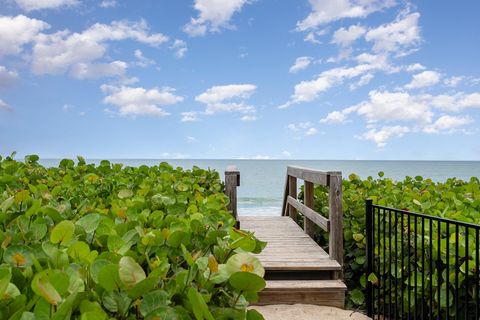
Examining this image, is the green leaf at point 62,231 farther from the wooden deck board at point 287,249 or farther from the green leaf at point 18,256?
the wooden deck board at point 287,249

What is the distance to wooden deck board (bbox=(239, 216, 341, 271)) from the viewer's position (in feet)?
14.7

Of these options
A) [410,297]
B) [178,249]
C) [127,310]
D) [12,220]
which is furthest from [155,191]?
[410,297]

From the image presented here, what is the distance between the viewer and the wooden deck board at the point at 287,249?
4.48 metres

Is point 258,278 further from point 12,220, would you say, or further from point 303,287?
point 303,287

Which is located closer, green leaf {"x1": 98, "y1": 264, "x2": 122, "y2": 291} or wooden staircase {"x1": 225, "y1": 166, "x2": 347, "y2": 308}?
green leaf {"x1": 98, "y1": 264, "x2": 122, "y2": 291}

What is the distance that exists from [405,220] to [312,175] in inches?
59.5

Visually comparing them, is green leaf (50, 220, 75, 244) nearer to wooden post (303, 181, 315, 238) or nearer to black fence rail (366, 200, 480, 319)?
black fence rail (366, 200, 480, 319)

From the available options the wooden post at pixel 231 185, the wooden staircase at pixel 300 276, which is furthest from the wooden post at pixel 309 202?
the wooden post at pixel 231 185

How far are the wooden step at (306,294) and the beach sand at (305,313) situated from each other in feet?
Result: 0.24

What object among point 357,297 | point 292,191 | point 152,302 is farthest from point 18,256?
point 292,191

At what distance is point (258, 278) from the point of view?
925 mm

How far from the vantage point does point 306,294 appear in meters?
4.29

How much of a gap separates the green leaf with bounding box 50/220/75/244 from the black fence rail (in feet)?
7.54

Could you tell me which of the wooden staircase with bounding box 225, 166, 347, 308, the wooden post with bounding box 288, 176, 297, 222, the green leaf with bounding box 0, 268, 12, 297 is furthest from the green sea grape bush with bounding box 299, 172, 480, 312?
the green leaf with bounding box 0, 268, 12, 297
